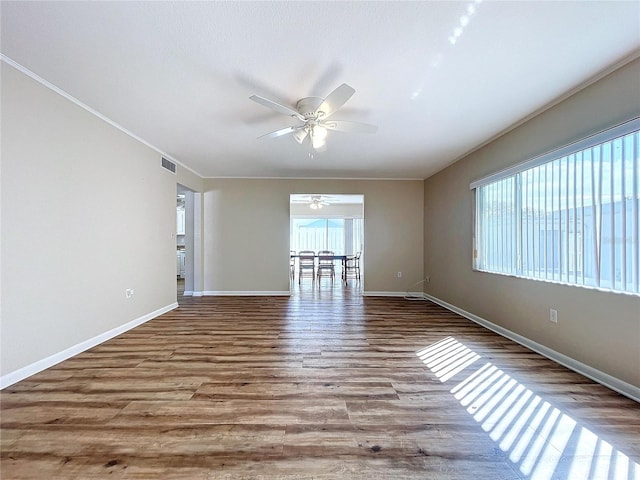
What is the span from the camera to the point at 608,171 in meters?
2.04

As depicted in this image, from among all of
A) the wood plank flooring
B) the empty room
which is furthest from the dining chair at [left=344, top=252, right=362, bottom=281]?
the wood plank flooring

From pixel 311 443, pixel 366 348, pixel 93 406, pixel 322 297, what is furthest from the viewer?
pixel 322 297

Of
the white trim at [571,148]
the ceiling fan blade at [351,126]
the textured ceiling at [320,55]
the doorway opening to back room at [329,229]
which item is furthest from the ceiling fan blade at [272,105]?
the doorway opening to back room at [329,229]

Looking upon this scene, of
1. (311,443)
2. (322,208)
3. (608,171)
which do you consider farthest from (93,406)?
(322,208)

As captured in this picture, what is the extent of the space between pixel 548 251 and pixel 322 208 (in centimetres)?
725

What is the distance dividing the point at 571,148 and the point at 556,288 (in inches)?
45.9

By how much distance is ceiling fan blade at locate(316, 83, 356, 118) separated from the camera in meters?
1.98

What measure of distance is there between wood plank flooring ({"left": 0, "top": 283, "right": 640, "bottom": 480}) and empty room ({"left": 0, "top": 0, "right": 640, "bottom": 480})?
0.01 m

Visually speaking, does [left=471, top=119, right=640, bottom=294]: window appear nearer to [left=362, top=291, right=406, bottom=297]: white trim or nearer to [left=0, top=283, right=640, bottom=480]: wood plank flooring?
[left=0, top=283, right=640, bottom=480]: wood plank flooring

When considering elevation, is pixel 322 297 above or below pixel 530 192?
below

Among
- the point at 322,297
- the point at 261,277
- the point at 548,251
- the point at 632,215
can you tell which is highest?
the point at 632,215

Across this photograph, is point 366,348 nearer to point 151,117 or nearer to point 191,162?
point 151,117

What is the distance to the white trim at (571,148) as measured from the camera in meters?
1.89

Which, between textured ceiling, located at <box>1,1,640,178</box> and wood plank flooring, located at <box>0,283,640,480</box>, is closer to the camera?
wood plank flooring, located at <box>0,283,640,480</box>
